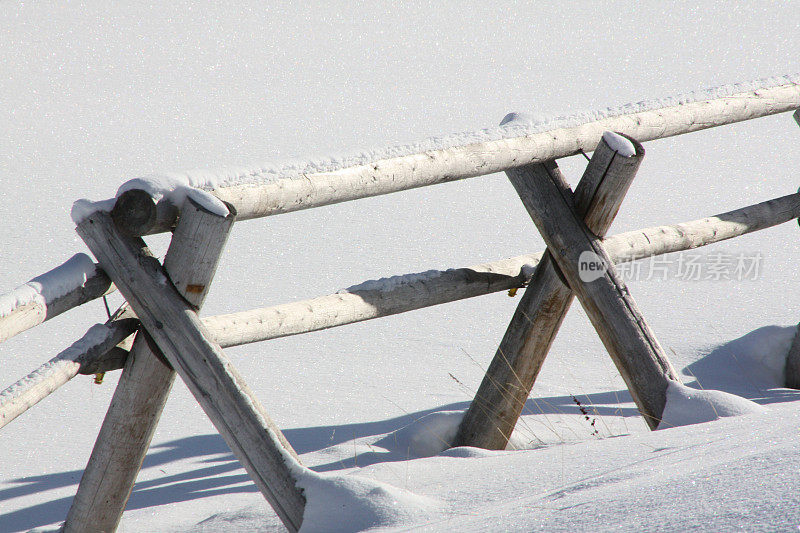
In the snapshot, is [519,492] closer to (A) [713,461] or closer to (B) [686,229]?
(A) [713,461]

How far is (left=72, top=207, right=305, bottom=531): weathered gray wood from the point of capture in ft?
5.96

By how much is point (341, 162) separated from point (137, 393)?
0.92 m

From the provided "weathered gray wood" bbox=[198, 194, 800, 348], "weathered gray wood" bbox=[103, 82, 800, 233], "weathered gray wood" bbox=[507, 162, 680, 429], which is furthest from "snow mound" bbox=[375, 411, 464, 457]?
"weathered gray wood" bbox=[103, 82, 800, 233]

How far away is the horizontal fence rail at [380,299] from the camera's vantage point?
1.92 metres

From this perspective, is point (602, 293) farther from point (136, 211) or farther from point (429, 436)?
point (136, 211)

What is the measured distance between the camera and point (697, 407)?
7.93 ft

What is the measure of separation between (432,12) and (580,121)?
14298mm

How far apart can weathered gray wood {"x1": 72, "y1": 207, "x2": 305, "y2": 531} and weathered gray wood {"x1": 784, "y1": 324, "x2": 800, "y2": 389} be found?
10.5ft

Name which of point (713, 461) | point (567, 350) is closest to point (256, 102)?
point (567, 350)

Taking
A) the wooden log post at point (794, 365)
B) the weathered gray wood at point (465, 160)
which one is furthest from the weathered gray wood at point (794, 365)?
the weathered gray wood at point (465, 160)

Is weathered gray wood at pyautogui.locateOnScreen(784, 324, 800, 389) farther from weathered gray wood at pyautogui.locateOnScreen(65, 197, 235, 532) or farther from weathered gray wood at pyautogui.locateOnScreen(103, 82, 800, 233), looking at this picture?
weathered gray wood at pyautogui.locateOnScreen(65, 197, 235, 532)

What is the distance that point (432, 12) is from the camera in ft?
52.9

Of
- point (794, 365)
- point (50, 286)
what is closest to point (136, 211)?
point (50, 286)

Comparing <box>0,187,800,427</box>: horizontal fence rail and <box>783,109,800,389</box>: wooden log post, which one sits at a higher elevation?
<box>0,187,800,427</box>: horizontal fence rail
